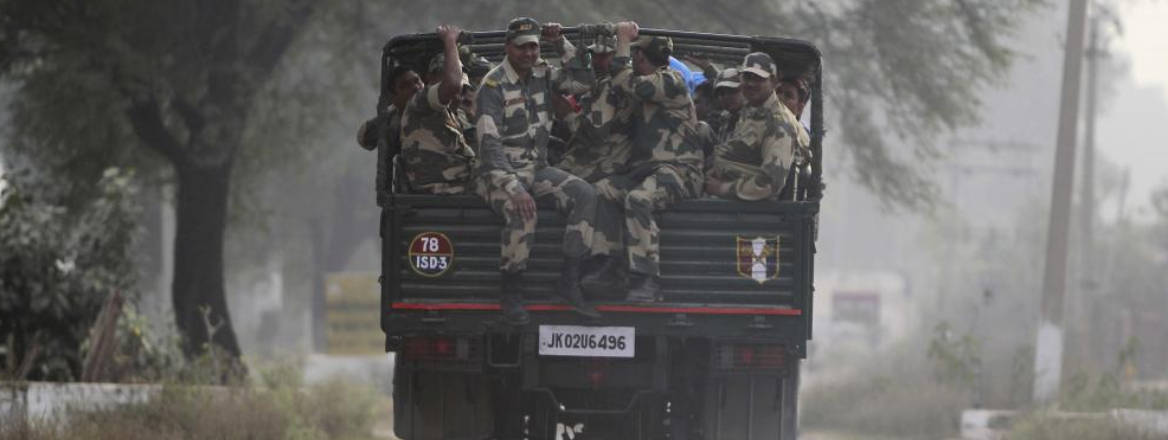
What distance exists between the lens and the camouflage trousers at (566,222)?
32.4 feet

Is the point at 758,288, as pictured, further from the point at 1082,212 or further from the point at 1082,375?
the point at 1082,212

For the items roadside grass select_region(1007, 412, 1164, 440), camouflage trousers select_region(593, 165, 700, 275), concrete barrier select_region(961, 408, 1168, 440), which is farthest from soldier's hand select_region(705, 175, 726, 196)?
concrete barrier select_region(961, 408, 1168, 440)

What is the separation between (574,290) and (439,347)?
87 centimetres

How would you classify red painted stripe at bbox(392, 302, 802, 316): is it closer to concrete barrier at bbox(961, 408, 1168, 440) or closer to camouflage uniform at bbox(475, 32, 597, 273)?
camouflage uniform at bbox(475, 32, 597, 273)

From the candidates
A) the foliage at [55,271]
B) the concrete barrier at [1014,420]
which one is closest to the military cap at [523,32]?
the foliage at [55,271]

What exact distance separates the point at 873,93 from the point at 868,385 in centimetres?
408

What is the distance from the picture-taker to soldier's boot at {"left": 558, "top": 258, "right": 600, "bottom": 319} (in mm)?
9898

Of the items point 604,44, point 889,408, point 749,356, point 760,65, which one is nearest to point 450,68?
point 604,44

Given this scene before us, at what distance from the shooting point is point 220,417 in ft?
44.4

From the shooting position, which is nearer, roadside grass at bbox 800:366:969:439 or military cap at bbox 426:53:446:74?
military cap at bbox 426:53:446:74

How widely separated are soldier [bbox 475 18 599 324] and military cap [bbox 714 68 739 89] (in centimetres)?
105

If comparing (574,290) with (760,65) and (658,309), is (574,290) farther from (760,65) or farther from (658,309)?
(760,65)

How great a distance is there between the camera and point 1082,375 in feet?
60.7

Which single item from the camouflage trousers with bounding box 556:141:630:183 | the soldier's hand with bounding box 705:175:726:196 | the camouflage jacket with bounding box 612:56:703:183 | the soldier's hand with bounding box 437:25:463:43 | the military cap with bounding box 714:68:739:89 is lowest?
the soldier's hand with bounding box 705:175:726:196
